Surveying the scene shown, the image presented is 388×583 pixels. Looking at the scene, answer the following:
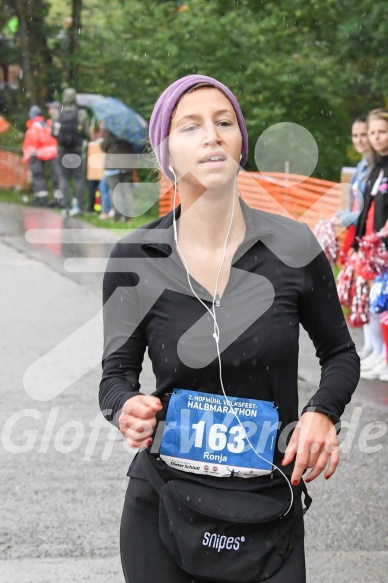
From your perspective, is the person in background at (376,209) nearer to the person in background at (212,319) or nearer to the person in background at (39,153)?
the person in background at (212,319)

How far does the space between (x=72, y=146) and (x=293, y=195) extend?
6066mm

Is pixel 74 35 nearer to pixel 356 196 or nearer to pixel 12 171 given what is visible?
pixel 12 171

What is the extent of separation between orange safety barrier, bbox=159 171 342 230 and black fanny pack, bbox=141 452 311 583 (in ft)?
36.7

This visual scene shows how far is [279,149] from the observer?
19.5 m

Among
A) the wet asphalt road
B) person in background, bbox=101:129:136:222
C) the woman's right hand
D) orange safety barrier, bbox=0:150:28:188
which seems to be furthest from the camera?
orange safety barrier, bbox=0:150:28:188

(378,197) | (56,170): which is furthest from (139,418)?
(56,170)

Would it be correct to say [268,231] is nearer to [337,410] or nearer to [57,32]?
[337,410]

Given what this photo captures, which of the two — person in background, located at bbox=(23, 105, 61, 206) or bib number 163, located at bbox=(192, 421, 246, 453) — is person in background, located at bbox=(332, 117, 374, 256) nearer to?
bib number 163, located at bbox=(192, 421, 246, 453)

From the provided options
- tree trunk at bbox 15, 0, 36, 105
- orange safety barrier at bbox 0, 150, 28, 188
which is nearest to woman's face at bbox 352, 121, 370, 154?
orange safety barrier at bbox 0, 150, 28, 188

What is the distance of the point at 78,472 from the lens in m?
6.44

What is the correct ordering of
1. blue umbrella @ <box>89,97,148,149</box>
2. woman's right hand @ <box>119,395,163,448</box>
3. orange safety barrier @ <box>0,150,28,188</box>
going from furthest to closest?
orange safety barrier @ <box>0,150,28,188</box>, blue umbrella @ <box>89,97,148,149</box>, woman's right hand @ <box>119,395,163,448</box>

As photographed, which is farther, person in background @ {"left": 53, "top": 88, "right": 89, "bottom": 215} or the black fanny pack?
person in background @ {"left": 53, "top": 88, "right": 89, "bottom": 215}

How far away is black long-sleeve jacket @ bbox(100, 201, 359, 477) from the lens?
2787mm

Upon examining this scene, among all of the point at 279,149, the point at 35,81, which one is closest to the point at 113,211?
the point at 279,149
